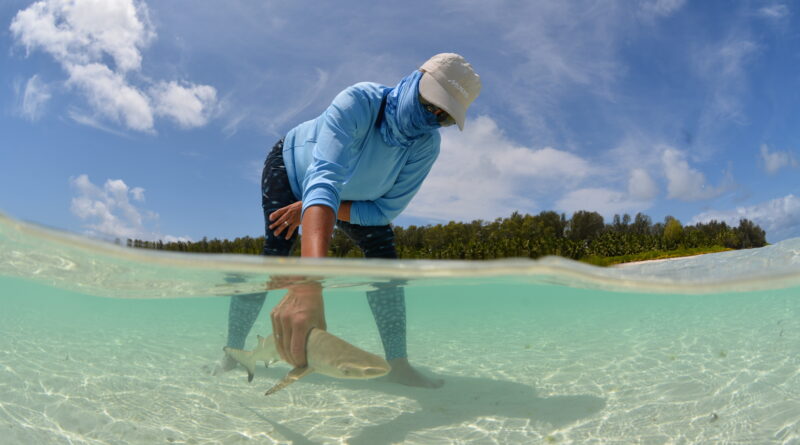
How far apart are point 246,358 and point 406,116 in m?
2.29

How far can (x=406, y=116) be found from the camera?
3.23 m

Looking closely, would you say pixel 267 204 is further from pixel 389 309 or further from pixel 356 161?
pixel 389 309

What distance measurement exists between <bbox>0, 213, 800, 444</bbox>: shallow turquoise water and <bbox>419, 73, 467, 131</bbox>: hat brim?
142 cm

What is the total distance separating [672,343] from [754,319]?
3.33 m

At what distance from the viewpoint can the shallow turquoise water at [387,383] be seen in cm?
334

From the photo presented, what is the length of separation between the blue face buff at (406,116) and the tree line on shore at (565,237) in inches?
1467

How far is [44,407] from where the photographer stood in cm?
368

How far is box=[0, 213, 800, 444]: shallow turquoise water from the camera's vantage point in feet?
11.0

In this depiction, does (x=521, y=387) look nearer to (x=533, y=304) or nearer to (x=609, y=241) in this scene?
(x=533, y=304)

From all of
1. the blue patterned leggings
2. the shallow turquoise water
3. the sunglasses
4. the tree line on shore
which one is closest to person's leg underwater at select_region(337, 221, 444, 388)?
the blue patterned leggings

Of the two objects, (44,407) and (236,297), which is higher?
(236,297)

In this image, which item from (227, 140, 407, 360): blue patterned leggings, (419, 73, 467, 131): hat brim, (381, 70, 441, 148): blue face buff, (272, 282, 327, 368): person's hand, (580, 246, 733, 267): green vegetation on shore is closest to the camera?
(272, 282, 327, 368): person's hand

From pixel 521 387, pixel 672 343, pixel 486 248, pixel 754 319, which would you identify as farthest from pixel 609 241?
pixel 521 387

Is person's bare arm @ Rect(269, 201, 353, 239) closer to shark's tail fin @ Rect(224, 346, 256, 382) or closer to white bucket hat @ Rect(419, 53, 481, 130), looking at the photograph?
shark's tail fin @ Rect(224, 346, 256, 382)
